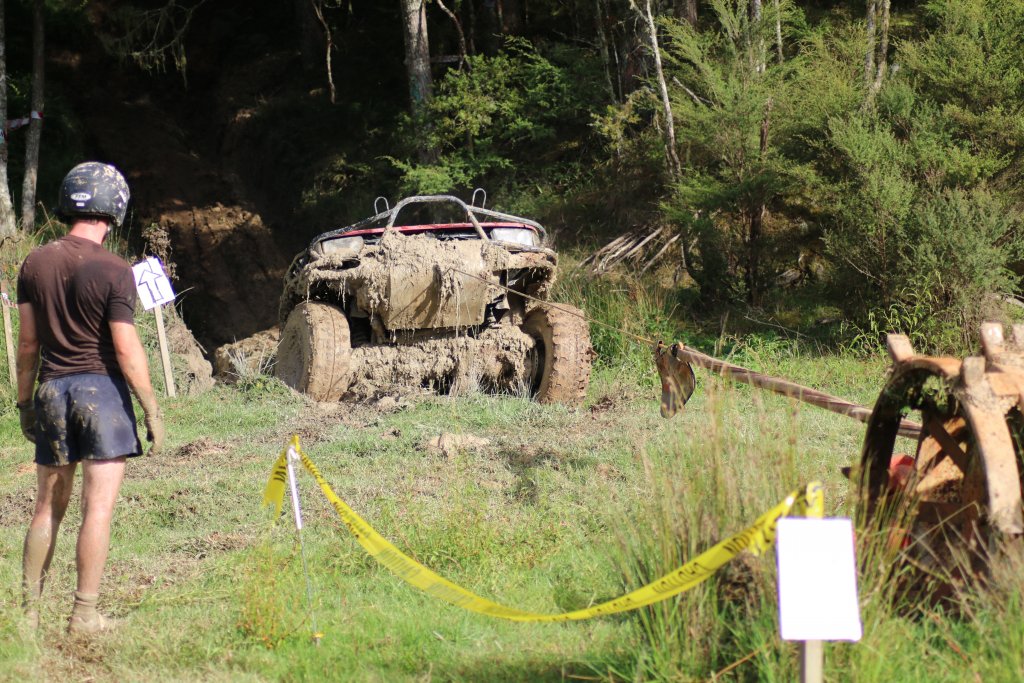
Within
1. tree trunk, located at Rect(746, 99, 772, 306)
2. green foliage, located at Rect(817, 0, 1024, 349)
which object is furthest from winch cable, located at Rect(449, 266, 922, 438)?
tree trunk, located at Rect(746, 99, 772, 306)

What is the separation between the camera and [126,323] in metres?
4.30

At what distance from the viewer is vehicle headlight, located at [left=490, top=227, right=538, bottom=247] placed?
9.38 meters

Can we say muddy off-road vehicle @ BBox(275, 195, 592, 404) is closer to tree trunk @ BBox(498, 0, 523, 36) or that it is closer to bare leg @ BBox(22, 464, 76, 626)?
bare leg @ BBox(22, 464, 76, 626)

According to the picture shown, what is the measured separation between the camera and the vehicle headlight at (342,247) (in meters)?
8.80

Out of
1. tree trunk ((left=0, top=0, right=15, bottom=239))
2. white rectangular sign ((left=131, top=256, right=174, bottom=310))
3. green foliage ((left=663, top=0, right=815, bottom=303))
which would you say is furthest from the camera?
tree trunk ((left=0, top=0, right=15, bottom=239))

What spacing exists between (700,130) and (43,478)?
366 inches

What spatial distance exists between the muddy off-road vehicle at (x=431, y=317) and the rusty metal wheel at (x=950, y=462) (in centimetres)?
424

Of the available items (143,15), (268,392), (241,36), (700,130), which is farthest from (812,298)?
(241,36)

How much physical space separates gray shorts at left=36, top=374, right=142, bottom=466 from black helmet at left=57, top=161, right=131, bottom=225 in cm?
69

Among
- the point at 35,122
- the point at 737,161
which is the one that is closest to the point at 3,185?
the point at 35,122

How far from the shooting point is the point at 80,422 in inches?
167

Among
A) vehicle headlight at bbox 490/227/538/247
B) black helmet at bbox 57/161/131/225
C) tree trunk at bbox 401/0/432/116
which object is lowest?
black helmet at bbox 57/161/131/225

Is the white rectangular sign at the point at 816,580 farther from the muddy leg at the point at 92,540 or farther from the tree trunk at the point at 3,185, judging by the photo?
the tree trunk at the point at 3,185

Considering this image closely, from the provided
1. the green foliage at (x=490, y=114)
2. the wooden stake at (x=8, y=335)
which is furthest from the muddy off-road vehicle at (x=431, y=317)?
the green foliage at (x=490, y=114)
